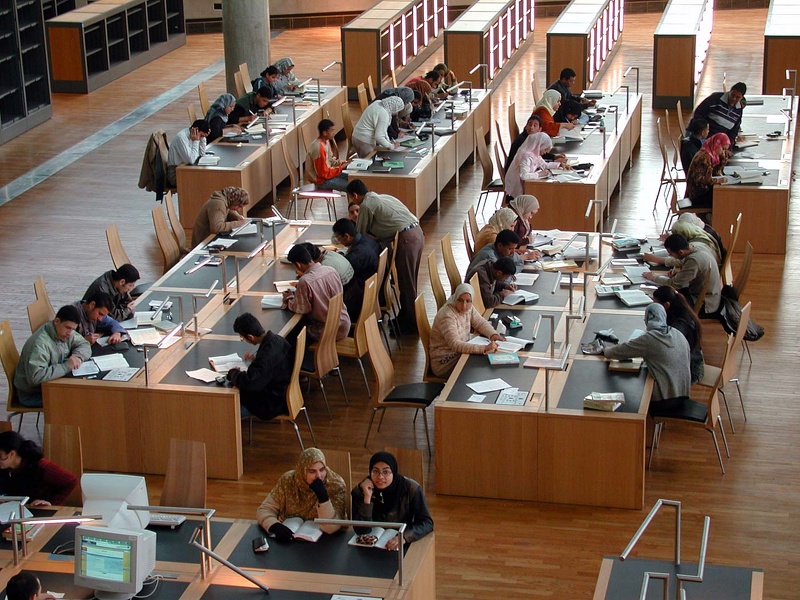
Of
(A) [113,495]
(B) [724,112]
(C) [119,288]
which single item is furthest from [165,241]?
(B) [724,112]

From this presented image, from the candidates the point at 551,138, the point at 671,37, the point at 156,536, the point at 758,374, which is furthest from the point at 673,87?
the point at 156,536

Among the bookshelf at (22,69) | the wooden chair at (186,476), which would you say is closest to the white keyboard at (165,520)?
the wooden chair at (186,476)

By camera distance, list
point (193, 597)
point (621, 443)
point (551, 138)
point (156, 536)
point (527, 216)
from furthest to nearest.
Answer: point (551, 138) → point (527, 216) → point (621, 443) → point (156, 536) → point (193, 597)

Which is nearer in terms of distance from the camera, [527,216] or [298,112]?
[527,216]

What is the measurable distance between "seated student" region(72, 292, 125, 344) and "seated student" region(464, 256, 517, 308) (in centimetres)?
242

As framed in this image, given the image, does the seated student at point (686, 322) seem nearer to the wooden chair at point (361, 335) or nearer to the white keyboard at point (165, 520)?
the wooden chair at point (361, 335)

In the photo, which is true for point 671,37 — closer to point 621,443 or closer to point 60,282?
point 60,282

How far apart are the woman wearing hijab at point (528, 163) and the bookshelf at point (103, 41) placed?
793 centimetres

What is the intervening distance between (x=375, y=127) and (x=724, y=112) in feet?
11.7

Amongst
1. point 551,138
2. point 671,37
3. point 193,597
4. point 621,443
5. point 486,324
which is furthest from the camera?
point 671,37

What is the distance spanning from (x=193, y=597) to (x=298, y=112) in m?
8.98

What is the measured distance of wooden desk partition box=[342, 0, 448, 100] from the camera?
16891 mm

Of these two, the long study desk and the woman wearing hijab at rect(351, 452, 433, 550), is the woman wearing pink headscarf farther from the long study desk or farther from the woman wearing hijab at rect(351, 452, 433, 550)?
the woman wearing hijab at rect(351, 452, 433, 550)

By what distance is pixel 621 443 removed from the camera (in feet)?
23.3
